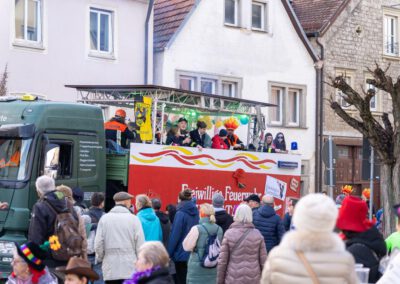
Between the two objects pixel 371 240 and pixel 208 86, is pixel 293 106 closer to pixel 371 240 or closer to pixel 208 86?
pixel 208 86

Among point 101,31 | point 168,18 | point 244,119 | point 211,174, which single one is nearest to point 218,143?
point 211,174

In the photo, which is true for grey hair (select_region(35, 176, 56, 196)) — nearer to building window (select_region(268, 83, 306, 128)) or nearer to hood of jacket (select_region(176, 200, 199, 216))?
hood of jacket (select_region(176, 200, 199, 216))

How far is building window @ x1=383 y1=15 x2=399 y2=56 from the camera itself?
35125mm

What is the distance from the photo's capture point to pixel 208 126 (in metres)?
20.5

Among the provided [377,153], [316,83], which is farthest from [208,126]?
[316,83]

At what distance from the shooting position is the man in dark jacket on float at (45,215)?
10.6 meters

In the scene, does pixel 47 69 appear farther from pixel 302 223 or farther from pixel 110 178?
pixel 302 223

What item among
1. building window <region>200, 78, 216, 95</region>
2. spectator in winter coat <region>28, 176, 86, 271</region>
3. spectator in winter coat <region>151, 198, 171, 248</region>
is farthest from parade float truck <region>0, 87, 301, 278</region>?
building window <region>200, 78, 216, 95</region>

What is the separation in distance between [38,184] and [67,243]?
0.77 meters

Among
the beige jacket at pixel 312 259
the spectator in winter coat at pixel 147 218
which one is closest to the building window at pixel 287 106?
the spectator in winter coat at pixel 147 218

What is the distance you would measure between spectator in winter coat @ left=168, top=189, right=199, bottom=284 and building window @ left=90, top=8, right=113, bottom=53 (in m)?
12.7

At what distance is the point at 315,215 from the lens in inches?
220

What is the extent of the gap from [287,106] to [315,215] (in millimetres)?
26136

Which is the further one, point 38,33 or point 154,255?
point 38,33
